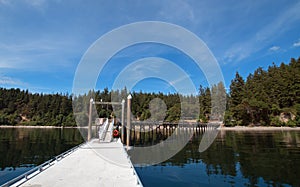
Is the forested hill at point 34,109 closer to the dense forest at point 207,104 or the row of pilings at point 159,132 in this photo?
the dense forest at point 207,104

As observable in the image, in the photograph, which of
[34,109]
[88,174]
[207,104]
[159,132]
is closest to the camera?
[88,174]

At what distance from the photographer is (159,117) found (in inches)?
2391

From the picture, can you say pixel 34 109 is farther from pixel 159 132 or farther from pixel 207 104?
pixel 207 104

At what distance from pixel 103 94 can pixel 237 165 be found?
239 feet

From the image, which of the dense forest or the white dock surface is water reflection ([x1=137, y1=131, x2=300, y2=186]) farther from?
the dense forest

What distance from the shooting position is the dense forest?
49.8 m

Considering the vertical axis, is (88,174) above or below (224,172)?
above

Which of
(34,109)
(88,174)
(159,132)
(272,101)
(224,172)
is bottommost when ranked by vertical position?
(224,172)

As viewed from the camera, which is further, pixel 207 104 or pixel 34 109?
pixel 34 109

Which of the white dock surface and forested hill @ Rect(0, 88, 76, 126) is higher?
forested hill @ Rect(0, 88, 76, 126)

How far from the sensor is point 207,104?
6231 centimetres

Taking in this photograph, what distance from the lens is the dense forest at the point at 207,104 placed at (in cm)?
4978

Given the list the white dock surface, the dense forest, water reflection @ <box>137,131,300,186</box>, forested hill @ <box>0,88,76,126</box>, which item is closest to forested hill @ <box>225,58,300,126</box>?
the dense forest

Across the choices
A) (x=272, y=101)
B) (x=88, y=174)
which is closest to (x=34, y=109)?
(x=272, y=101)
